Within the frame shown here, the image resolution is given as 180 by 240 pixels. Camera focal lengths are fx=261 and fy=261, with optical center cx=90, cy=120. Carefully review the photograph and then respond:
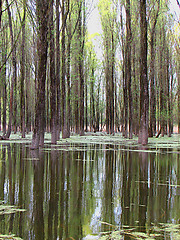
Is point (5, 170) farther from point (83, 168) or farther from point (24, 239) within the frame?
point (24, 239)

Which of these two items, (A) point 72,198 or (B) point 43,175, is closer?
(A) point 72,198

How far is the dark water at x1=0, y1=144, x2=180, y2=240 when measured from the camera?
7.48ft

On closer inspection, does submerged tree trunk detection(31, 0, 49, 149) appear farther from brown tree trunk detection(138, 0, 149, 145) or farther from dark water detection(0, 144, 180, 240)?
brown tree trunk detection(138, 0, 149, 145)

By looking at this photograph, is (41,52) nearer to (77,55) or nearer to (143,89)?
(143,89)

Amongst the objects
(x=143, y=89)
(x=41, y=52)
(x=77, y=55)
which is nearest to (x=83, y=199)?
(x=41, y=52)

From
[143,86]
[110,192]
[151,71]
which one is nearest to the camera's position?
[110,192]

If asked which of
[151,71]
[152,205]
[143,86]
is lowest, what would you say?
[152,205]

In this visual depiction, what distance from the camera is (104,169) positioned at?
5.42 m

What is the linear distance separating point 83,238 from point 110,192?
5.28 ft

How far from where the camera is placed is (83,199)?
320 cm

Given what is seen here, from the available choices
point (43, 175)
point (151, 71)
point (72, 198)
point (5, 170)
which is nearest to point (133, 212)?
point (72, 198)

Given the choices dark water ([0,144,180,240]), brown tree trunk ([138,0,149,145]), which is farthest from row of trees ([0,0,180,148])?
dark water ([0,144,180,240])

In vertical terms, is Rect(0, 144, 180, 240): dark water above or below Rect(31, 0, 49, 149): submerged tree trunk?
below

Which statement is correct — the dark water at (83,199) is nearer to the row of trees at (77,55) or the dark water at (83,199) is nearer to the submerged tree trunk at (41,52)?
the submerged tree trunk at (41,52)
